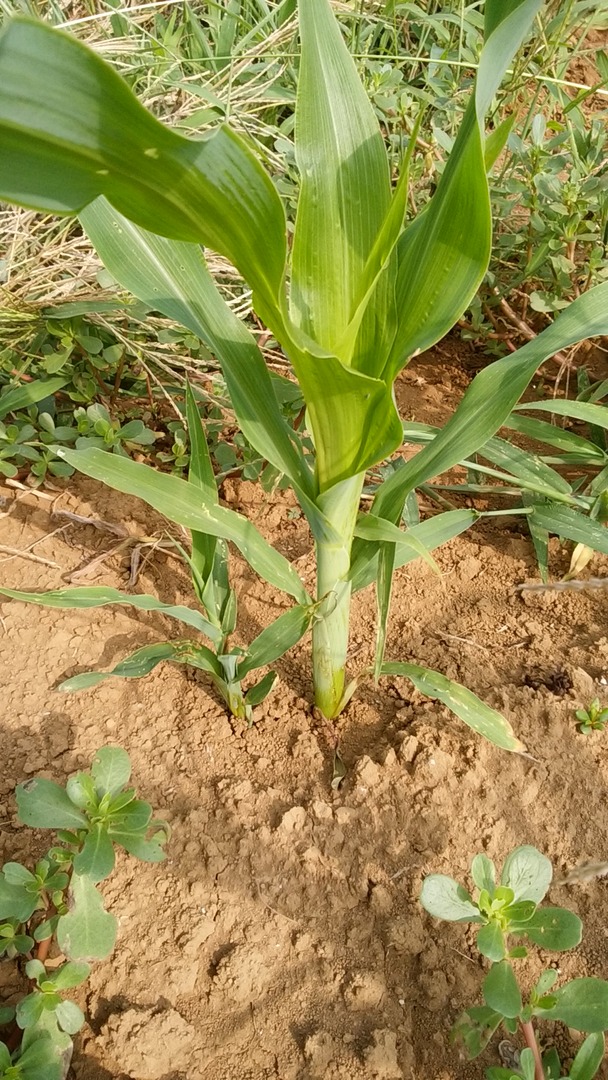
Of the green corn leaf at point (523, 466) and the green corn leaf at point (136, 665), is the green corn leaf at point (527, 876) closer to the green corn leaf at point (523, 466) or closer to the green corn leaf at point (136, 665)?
the green corn leaf at point (136, 665)

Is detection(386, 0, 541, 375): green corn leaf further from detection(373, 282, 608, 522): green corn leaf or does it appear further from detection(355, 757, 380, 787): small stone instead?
detection(355, 757, 380, 787): small stone

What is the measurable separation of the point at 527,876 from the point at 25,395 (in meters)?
1.24

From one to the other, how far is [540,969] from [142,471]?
846 mm

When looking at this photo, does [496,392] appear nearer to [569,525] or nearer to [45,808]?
[569,525]

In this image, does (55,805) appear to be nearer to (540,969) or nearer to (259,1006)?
(259,1006)

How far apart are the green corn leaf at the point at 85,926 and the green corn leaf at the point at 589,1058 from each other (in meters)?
0.54

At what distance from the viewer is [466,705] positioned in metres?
1.13

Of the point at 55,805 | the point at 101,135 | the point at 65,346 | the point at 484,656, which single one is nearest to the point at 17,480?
the point at 65,346

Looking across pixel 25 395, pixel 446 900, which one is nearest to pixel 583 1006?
pixel 446 900

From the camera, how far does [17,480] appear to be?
1603mm

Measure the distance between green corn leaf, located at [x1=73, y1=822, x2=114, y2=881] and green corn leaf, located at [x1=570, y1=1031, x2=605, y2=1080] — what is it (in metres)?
0.56

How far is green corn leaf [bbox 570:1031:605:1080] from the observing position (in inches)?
32.4

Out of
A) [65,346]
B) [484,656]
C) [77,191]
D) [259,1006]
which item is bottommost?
[259,1006]

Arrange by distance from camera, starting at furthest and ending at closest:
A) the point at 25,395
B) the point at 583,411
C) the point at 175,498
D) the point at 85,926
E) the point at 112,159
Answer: the point at 25,395 → the point at 583,411 → the point at 175,498 → the point at 85,926 → the point at 112,159
